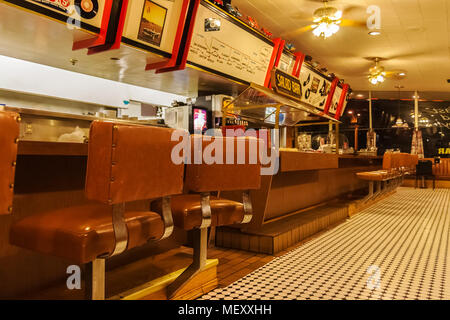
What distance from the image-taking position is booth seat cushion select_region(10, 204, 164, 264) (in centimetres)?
109

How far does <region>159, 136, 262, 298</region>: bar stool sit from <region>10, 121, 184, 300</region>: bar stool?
0.22 metres

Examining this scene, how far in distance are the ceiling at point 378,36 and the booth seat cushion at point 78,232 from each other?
14.1ft

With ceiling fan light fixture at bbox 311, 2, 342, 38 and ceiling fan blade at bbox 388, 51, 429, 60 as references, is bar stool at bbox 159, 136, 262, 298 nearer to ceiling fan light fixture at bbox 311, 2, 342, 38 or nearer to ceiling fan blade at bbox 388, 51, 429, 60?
ceiling fan light fixture at bbox 311, 2, 342, 38

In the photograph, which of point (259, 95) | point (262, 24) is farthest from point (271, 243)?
point (262, 24)

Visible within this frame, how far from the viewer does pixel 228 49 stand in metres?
4.70

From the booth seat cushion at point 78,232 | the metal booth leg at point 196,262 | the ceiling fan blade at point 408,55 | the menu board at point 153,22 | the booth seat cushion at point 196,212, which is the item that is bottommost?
the metal booth leg at point 196,262

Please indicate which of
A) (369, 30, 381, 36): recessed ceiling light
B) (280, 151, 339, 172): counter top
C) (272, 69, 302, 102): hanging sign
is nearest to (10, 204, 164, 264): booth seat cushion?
(280, 151, 339, 172): counter top

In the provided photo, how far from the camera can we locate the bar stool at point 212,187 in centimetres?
160

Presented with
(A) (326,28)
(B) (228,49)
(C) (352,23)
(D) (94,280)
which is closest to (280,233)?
(D) (94,280)

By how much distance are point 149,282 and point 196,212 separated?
1.56 feet

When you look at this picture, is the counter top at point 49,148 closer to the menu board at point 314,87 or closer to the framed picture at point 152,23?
the framed picture at point 152,23

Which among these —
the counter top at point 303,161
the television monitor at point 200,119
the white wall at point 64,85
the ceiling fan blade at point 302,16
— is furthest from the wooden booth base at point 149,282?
the ceiling fan blade at point 302,16
